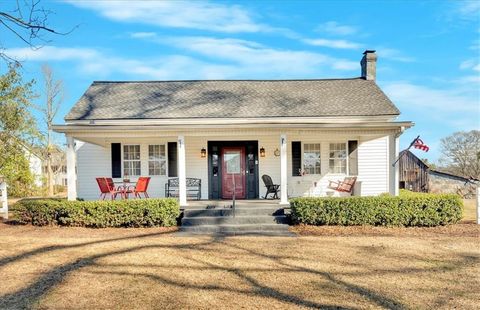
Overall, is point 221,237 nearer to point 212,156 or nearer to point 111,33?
point 212,156

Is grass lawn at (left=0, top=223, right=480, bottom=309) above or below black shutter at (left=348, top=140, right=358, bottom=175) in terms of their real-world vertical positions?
below

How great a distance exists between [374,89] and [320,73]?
3.07m

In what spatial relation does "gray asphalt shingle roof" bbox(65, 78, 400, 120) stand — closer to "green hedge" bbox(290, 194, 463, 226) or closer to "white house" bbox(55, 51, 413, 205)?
"white house" bbox(55, 51, 413, 205)

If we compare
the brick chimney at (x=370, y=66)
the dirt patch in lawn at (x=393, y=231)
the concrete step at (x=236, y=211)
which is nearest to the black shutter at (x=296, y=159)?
the concrete step at (x=236, y=211)

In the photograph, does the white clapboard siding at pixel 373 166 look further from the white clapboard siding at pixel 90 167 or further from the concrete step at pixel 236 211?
the white clapboard siding at pixel 90 167

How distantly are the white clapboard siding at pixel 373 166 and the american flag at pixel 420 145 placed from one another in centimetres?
270

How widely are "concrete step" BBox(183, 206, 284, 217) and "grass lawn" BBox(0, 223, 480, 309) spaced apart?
58.1 inches

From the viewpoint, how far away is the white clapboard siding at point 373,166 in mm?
13359

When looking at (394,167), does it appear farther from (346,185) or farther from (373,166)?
(373,166)

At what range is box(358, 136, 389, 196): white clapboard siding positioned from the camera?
13359mm

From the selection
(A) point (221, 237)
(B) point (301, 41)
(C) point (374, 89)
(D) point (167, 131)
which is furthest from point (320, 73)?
(A) point (221, 237)

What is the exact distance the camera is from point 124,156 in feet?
43.6

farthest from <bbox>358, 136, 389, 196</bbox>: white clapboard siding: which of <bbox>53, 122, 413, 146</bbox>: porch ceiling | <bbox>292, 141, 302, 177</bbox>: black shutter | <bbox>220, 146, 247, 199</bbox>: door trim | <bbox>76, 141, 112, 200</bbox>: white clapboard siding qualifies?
<bbox>76, 141, 112, 200</bbox>: white clapboard siding

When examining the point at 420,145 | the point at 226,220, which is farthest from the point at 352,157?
the point at 226,220
